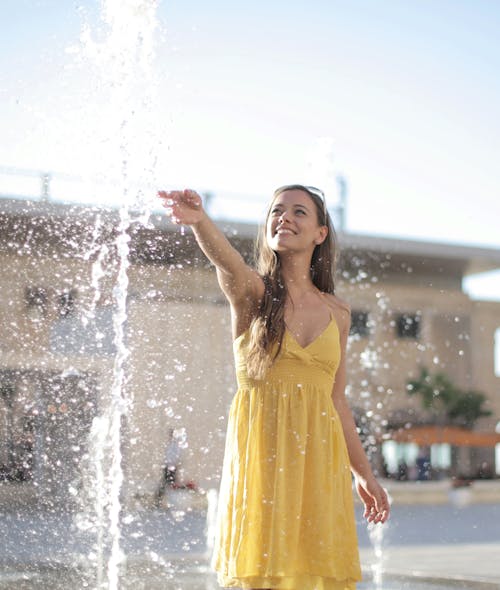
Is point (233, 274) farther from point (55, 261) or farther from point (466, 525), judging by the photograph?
point (55, 261)

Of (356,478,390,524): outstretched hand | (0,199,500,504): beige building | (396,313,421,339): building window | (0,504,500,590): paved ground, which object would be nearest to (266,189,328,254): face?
(356,478,390,524): outstretched hand

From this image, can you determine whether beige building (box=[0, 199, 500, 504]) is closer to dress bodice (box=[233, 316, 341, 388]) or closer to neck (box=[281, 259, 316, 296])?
neck (box=[281, 259, 316, 296])

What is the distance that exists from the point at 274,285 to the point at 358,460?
A: 1.65 feet

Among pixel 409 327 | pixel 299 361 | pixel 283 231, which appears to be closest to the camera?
pixel 299 361

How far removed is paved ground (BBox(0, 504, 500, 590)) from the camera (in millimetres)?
5984

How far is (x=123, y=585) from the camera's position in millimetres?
5547

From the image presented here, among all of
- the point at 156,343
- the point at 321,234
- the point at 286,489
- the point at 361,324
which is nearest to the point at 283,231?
the point at 321,234

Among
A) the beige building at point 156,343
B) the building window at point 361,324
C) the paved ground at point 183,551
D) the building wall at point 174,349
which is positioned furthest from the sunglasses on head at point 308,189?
the building window at point 361,324

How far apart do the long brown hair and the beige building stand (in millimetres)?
6120

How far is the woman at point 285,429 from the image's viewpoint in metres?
2.58

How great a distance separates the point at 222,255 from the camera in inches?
103

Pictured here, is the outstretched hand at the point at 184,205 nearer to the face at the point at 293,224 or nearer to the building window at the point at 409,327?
the face at the point at 293,224

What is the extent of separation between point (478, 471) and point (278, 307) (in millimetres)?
→ 23921

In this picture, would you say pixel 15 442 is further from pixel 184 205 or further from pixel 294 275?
pixel 184 205
